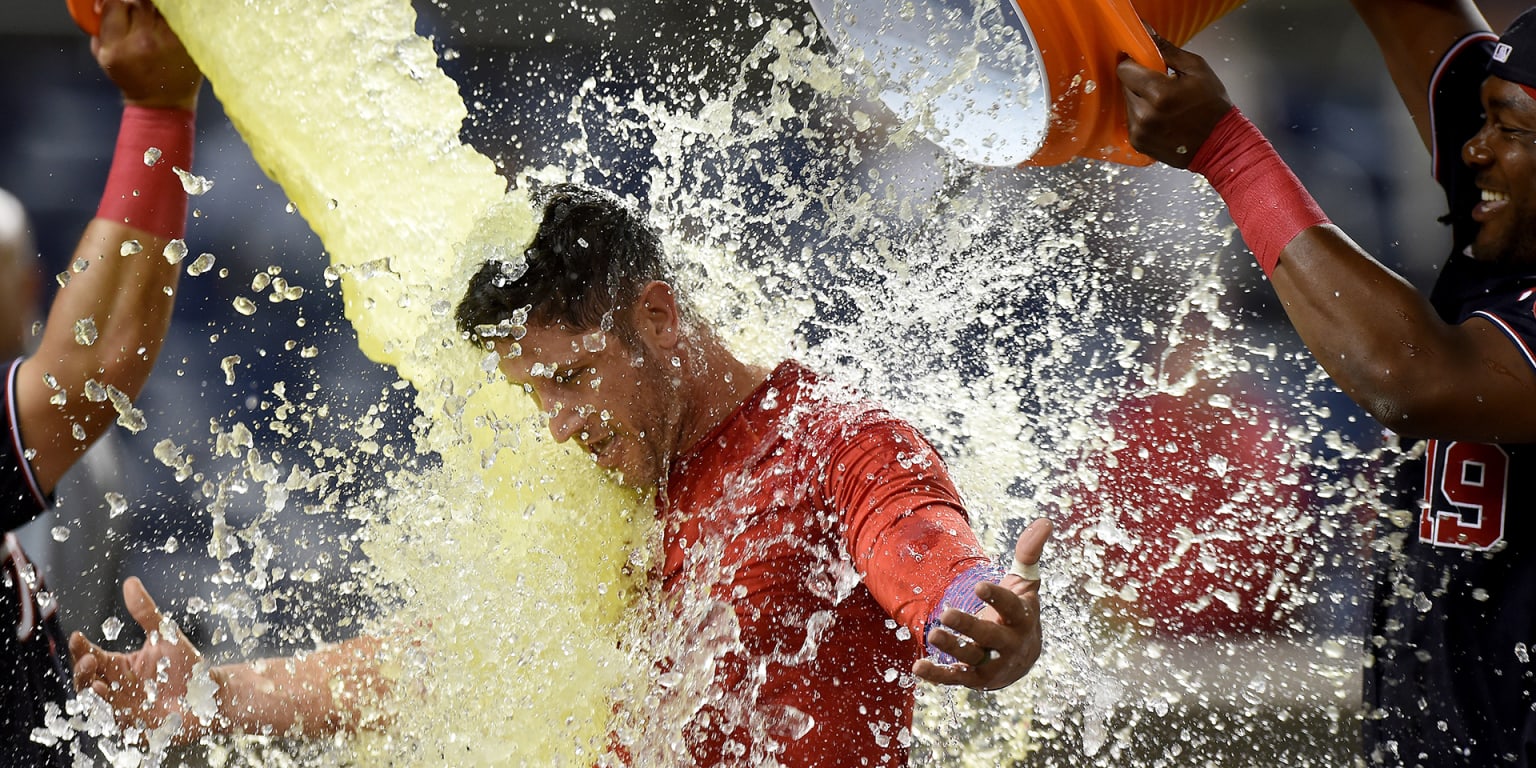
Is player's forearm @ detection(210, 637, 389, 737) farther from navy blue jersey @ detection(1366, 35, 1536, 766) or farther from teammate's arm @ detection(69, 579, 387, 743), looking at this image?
navy blue jersey @ detection(1366, 35, 1536, 766)

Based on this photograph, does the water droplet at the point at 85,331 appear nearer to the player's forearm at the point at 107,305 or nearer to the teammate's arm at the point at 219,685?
the player's forearm at the point at 107,305

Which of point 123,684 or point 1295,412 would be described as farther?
point 1295,412

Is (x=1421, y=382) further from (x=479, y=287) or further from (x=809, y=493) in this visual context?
(x=479, y=287)

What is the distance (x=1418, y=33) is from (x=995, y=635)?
167cm

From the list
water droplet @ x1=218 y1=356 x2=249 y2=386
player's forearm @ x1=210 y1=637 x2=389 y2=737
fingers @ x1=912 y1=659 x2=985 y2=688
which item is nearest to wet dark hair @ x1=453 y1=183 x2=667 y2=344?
water droplet @ x1=218 y1=356 x2=249 y2=386

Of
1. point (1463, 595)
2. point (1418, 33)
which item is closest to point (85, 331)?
point (1463, 595)

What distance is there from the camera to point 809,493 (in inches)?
64.7

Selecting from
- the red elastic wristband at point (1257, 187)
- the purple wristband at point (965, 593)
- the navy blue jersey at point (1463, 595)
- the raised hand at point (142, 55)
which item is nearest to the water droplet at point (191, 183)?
the raised hand at point (142, 55)

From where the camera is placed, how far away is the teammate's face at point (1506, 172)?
1802 millimetres

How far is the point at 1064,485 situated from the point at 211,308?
136 inches

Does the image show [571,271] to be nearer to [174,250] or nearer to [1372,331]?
[174,250]

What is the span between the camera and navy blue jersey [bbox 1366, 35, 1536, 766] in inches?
68.4

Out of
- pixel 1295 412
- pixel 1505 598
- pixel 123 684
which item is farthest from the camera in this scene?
pixel 1295 412

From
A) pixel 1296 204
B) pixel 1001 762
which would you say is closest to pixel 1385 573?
pixel 1296 204
